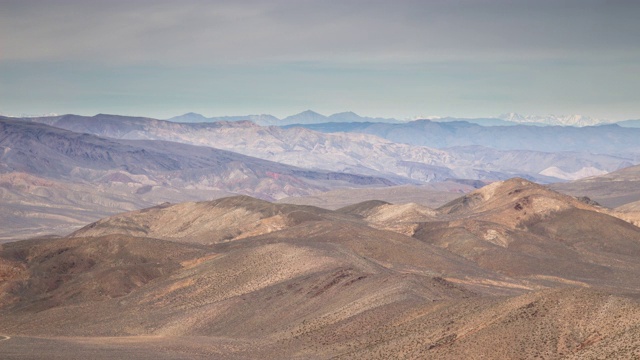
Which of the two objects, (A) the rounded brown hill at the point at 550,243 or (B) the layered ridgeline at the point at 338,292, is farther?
(A) the rounded brown hill at the point at 550,243

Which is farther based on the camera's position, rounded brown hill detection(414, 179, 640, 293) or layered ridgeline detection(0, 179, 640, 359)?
rounded brown hill detection(414, 179, 640, 293)

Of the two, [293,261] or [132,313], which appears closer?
[132,313]

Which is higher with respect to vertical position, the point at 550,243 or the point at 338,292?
the point at 338,292

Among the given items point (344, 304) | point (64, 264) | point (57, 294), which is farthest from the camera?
point (64, 264)

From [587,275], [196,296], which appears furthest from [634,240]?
[196,296]

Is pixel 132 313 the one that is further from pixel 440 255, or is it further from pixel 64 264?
pixel 440 255

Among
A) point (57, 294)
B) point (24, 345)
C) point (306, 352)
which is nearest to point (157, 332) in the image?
point (24, 345)

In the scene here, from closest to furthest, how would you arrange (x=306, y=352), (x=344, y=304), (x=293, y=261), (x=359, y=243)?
(x=306, y=352)
(x=344, y=304)
(x=293, y=261)
(x=359, y=243)

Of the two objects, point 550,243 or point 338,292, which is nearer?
point 338,292
